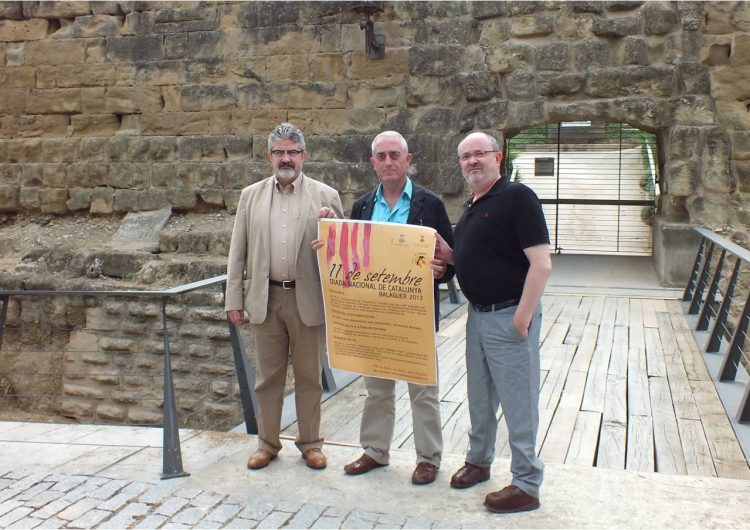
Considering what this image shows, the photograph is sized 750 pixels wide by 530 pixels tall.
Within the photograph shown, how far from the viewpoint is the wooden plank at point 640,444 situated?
3.86m

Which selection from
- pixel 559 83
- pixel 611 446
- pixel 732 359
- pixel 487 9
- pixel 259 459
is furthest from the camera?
pixel 487 9

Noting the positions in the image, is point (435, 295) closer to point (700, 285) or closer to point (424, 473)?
point (424, 473)

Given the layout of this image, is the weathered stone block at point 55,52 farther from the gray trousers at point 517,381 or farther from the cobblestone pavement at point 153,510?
the gray trousers at point 517,381

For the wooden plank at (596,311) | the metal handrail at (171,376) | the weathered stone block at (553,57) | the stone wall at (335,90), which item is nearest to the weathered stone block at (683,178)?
the stone wall at (335,90)

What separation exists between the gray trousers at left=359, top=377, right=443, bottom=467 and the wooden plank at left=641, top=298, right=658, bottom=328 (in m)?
3.67

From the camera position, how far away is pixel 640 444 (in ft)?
13.5

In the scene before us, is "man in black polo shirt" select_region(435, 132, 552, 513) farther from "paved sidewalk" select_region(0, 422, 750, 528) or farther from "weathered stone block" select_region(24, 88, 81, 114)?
"weathered stone block" select_region(24, 88, 81, 114)

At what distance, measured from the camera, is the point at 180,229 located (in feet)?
30.8

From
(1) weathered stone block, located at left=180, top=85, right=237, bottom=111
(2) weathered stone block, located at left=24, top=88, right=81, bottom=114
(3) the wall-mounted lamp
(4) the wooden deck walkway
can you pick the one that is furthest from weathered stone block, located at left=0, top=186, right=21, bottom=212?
(4) the wooden deck walkway

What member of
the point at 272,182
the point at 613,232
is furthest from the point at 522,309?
the point at 613,232

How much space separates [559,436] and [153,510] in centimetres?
209

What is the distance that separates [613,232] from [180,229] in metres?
5.99

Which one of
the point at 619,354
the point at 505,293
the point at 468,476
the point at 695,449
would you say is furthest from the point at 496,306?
the point at 619,354

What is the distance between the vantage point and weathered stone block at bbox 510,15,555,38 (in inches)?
329
